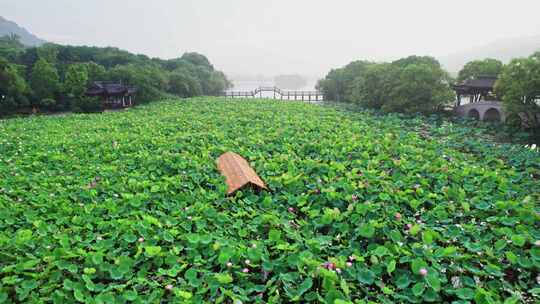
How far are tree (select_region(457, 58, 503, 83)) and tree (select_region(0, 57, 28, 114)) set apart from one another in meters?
36.5

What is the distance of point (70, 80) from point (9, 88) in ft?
15.5

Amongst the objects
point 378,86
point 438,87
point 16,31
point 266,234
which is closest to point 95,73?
point 378,86

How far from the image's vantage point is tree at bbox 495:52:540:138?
14.1 meters

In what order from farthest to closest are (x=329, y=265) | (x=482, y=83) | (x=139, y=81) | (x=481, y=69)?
1. (x=139, y=81)
2. (x=481, y=69)
3. (x=482, y=83)
4. (x=329, y=265)

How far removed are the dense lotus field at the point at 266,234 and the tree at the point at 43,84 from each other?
78.2 ft

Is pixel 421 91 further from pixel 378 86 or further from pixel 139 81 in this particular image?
pixel 139 81

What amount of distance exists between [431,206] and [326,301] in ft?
12.3

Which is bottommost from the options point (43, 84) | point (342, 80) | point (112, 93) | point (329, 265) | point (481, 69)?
point (329, 265)

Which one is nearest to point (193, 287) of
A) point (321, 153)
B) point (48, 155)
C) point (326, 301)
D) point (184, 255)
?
A: point (184, 255)

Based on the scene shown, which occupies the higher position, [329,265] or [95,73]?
[95,73]

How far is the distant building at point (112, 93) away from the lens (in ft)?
95.8

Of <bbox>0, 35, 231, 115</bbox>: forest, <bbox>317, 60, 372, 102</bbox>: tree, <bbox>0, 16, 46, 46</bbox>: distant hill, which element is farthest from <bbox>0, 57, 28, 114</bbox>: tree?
<bbox>0, 16, 46, 46</bbox>: distant hill

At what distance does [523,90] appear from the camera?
563 inches

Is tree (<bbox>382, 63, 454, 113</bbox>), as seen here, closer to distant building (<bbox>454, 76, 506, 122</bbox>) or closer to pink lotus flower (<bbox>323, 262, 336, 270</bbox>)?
distant building (<bbox>454, 76, 506, 122</bbox>)
